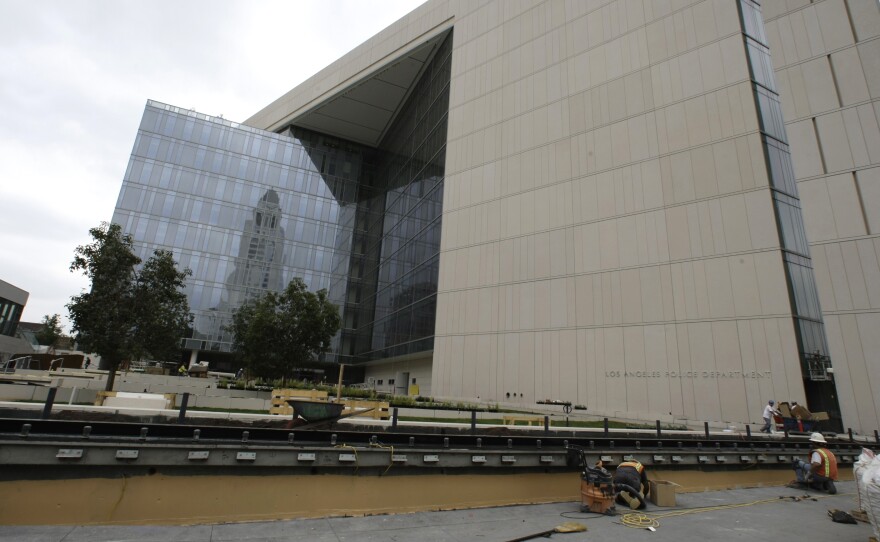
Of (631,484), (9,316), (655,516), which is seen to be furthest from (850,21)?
(9,316)

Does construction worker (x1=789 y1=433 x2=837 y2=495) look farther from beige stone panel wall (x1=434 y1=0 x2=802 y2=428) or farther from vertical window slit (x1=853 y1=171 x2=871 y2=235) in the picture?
vertical window slit (x1=853 y1=171 x2=871 y2=235)

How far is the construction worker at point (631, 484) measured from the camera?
8.98m

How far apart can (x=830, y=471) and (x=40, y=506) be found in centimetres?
1579

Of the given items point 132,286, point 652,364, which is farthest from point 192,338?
point 652,364

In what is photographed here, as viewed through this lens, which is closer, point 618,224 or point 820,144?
point 820,144

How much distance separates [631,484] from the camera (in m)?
9.18

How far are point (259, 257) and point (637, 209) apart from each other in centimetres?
4345

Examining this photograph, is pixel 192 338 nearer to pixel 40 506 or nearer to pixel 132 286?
pixel 132 286

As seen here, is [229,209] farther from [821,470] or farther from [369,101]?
[821,470]

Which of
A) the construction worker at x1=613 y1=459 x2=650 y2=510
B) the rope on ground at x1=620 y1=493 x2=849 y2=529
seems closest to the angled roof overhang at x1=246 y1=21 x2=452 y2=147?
the construction worker at x1=613 y1=459 x2=650 y2=510

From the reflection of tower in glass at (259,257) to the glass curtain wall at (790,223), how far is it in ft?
159

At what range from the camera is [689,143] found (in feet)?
83.9

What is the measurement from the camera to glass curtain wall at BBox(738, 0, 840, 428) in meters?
20.3

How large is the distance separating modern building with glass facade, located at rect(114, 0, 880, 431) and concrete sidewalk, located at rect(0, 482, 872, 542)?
44.3 ft
